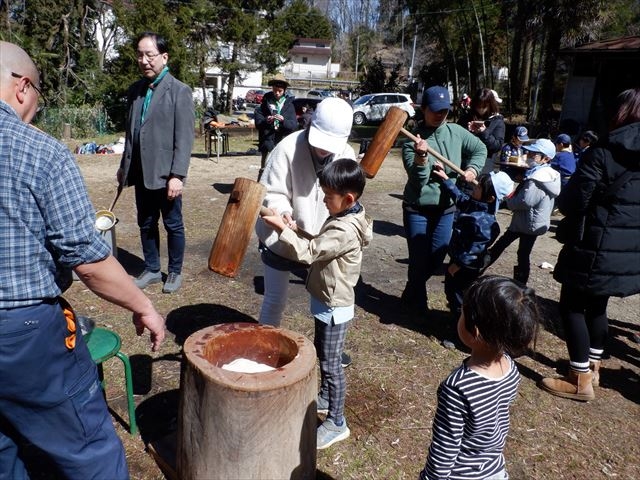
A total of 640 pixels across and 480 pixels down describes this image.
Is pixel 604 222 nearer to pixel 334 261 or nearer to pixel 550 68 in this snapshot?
pixel 334 261

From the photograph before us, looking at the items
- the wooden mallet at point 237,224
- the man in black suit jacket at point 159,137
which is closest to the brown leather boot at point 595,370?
the wooden mallet at point 237,224

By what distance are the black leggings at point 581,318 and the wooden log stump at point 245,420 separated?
5.70 feet

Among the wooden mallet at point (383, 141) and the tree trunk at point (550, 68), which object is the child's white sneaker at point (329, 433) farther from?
the tree trunk at point (550, 68)

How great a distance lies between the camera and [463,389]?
1673 millimetres

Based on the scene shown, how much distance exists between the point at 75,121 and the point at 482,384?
673 inches

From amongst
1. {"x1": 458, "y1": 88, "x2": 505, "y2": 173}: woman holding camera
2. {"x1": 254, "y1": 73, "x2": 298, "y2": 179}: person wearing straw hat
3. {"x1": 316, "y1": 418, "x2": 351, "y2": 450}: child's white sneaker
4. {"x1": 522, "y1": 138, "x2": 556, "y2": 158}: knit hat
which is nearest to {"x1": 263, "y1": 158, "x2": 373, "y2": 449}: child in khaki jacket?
{"x1": 316, "y1": 418, "x2": 351, "y2": 450}: child's white sneaker

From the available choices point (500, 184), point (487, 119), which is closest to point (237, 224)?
point (500, 184)

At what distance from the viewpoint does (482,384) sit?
168 centimetres

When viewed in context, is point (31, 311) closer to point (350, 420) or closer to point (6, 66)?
point (6, 66)

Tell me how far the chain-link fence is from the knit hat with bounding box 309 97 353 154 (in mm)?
14595

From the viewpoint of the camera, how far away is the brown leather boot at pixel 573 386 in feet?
10.3

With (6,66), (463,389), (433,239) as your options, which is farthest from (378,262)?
(6,66)

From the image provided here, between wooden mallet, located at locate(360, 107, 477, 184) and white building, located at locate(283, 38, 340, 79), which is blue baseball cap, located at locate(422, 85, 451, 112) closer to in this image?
wooden mallet, located at locate(360, 107, 477, 184)

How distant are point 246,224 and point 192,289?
2224mm
